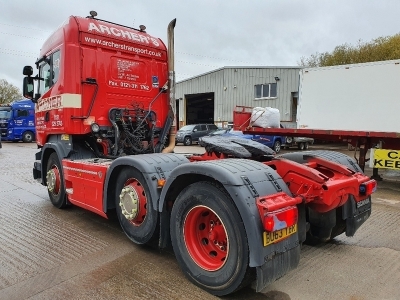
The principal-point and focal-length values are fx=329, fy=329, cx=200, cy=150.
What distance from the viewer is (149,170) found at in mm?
3635

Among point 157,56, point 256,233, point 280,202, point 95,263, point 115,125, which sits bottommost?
point 95,263

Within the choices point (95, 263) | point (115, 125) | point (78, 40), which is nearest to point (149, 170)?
point (95, 263)

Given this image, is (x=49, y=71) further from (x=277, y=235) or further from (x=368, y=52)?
(x=368, y=52)

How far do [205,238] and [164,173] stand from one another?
0.91 m

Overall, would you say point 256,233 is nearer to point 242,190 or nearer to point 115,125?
point 242,190

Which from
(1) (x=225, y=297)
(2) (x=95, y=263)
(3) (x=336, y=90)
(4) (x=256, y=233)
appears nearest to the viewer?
(4) (x=256, y=233)

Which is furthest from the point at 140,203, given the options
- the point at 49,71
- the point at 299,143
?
the point at 299,143

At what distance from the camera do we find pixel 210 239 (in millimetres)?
3064

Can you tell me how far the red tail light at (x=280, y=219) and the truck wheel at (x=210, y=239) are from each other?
26 centimetres

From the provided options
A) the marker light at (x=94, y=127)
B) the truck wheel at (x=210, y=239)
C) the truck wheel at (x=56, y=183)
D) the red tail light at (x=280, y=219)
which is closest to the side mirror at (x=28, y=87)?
the truck wheel at (x=56, y=183)

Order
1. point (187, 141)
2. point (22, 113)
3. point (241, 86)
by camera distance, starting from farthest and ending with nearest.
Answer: point (241, 86), point (22, 113), point (187, 141)

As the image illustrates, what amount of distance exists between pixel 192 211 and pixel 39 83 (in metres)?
4.83

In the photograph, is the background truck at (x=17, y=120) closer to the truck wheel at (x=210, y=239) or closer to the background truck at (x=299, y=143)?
the background truck at (x=299, y=143)

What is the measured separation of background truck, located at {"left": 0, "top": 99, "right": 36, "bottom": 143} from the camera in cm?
2580
